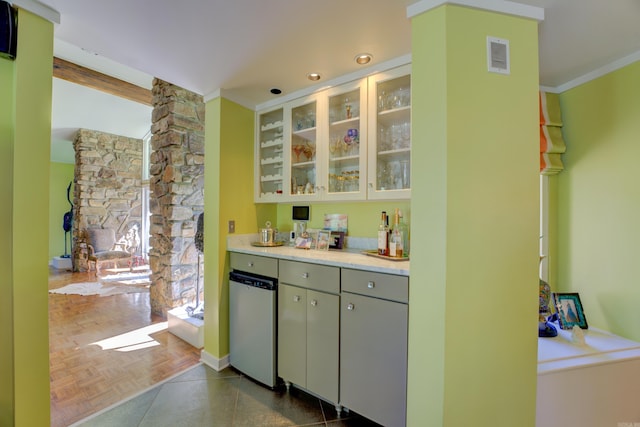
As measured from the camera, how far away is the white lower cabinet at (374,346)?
1.47 m

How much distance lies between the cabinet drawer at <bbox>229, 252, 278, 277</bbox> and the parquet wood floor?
3.19 ft

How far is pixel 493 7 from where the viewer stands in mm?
1266

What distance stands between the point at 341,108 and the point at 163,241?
267cm

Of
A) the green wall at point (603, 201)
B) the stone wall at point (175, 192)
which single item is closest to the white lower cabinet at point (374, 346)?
the green wall at point (603, 201)

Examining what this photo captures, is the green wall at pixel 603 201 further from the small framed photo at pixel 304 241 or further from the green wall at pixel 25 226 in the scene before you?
the green wall at pixel 25 226

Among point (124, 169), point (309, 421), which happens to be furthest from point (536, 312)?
point (124, 169)

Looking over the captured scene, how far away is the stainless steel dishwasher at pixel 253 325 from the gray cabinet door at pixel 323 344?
33 centimetres

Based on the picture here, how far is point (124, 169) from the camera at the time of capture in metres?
6.38

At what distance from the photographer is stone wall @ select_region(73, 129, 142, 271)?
581 centimetres

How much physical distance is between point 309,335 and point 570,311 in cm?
181

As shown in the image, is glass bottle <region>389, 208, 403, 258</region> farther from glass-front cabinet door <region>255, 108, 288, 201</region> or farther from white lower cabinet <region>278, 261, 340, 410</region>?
glass-front cabinet door <region>255, 108, 288, 201</region>

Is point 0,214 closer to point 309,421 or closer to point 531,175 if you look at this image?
point 309,421

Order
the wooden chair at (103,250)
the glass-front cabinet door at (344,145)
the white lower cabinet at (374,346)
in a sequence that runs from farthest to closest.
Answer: the wooden chair at (103,250) → the glass-front cabinet door at (344,145) → the white lower cabinet at (374,346)

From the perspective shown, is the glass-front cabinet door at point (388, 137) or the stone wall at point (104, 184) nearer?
the glass-front cabinet door at point (388, 137)
